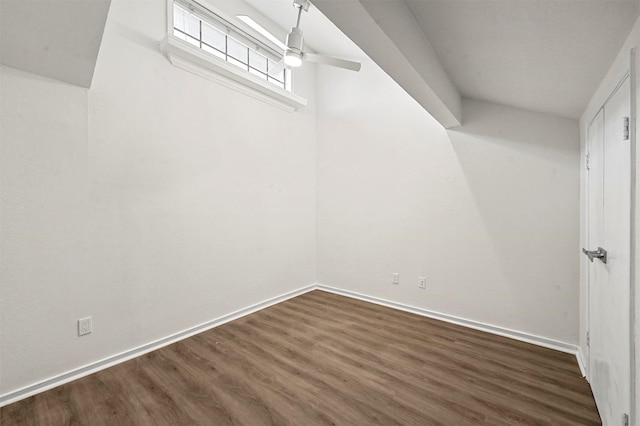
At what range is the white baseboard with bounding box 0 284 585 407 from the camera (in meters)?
1.99

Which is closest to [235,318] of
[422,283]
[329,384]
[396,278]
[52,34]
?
[329,384]

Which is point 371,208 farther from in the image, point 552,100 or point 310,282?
point 552,100

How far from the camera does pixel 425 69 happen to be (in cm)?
183

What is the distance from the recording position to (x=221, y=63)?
9.51ft

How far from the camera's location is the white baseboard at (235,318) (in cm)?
199

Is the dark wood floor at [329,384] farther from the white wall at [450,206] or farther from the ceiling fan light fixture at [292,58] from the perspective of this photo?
the ceiling fan light fixture at [292,58]

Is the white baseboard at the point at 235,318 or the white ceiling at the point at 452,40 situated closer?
the white ceiling at the point at 452,40

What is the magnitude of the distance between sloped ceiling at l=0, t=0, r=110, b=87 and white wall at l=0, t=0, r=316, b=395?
17 centimetres

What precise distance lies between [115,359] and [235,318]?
1137 millimetres

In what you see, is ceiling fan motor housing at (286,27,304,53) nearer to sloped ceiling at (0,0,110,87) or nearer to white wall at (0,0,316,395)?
white wall at (0,0,316,395)

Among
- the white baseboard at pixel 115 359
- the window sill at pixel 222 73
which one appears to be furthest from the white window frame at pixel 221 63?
the white baseboard at pixel 115 359

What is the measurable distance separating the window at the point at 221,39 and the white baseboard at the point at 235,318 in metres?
2.66

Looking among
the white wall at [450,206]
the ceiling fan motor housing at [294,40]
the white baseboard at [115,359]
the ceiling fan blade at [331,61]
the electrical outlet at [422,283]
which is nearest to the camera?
the white baseboard at [115,359]

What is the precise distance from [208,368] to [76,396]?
82 centimetres
